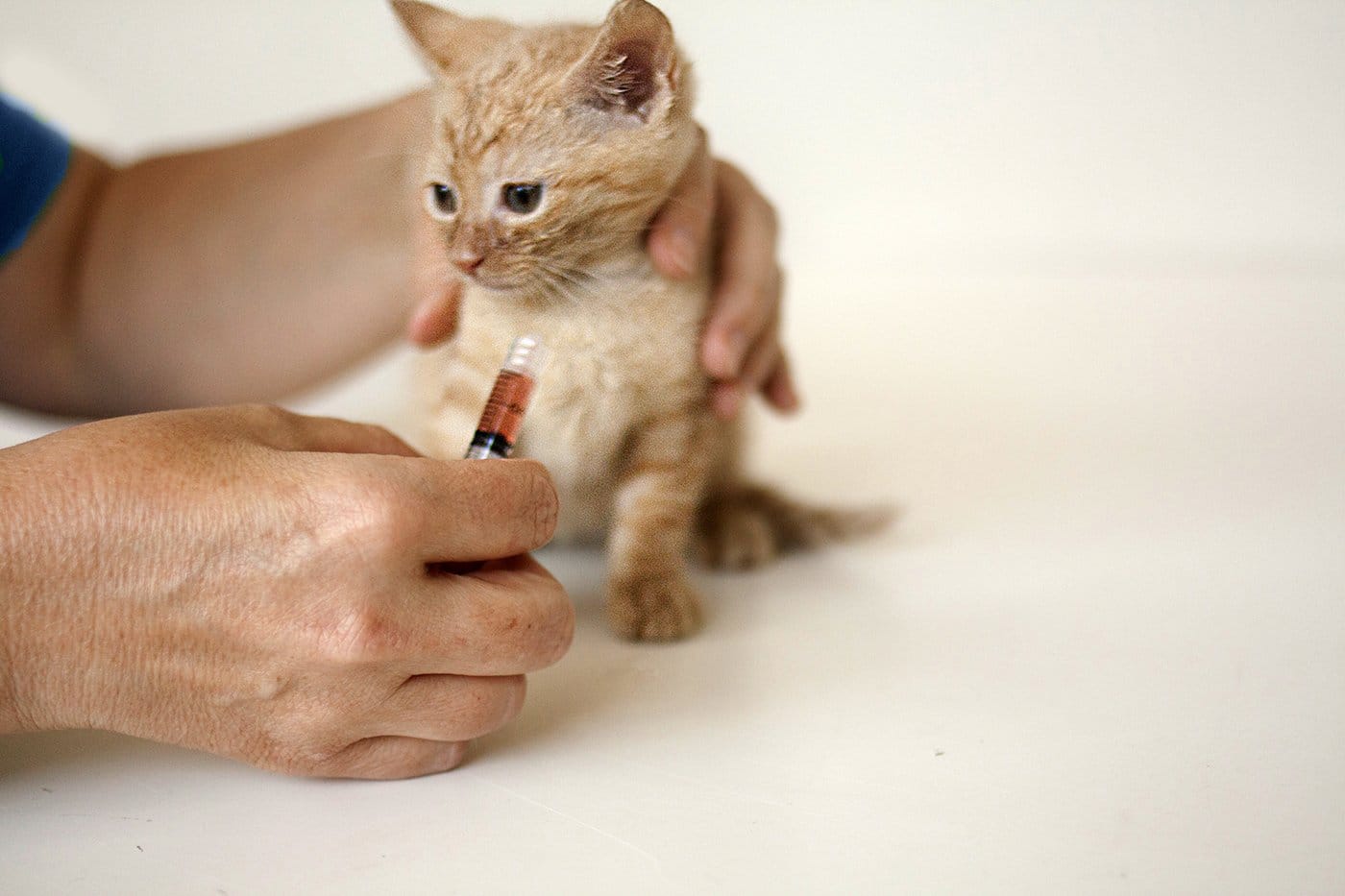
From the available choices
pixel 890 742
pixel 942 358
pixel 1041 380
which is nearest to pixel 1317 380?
pixel 1041 380

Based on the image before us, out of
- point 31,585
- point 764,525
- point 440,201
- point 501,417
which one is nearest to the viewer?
point 31,585

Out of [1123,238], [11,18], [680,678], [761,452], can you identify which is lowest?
[761,452]

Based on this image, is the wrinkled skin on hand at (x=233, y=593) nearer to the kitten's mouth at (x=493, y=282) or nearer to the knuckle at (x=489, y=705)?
the knuckle at (x=489, y=705)

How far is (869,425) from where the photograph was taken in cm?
222

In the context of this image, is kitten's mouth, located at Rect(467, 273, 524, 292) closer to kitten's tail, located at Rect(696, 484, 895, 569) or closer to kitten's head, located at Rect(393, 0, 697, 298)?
kitten's head, located at Rect(393, 0, 697, 298)

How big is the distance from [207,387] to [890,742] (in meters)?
1.36

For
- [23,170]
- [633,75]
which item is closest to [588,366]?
[633,75]

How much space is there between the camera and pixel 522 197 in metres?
1.17

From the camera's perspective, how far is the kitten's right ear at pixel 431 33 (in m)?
1.29

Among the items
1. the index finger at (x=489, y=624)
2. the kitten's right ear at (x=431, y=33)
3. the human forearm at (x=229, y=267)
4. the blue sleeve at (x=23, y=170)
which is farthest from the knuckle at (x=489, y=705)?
the blue sleeve at (x=23, y=170)

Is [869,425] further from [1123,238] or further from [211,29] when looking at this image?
[211,29]

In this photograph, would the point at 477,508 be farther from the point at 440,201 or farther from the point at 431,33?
the point at 431,33

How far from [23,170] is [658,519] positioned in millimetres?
1126

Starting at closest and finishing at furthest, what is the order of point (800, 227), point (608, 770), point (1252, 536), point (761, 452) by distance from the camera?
1. point (608, 770)
2. point (1252, 536)
3. point (761, 452)
4. point (800, 227)
